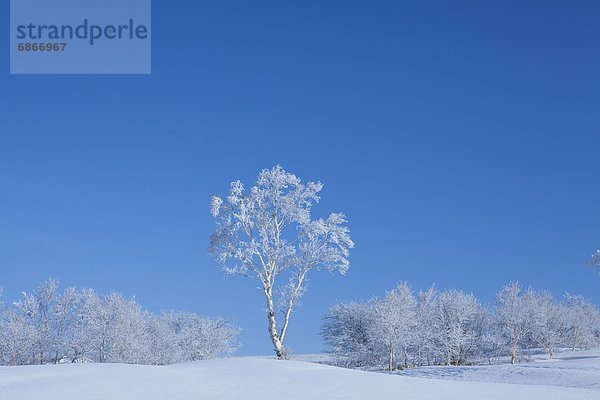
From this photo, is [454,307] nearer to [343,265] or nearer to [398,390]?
[343,265]

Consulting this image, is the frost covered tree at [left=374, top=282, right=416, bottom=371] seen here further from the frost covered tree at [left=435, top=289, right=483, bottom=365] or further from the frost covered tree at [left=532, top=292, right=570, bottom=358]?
the frost covered tree at [left=532, top=292, right=570, bottom=358]

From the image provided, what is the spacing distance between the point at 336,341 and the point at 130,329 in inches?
911

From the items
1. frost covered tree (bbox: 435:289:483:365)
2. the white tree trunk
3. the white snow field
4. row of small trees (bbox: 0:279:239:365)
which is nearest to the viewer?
the white snow field

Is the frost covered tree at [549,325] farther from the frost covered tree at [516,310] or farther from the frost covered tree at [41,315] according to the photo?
the frost covered tree at [41,315]

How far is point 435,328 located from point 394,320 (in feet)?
38.3

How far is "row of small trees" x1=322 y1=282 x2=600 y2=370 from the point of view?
5734cm

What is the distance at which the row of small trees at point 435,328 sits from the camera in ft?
188

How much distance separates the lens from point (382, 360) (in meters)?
61.3

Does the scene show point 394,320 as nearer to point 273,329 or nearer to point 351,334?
point 351,334

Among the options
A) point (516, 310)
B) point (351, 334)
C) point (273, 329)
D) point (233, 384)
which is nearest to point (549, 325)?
point (516, 310)

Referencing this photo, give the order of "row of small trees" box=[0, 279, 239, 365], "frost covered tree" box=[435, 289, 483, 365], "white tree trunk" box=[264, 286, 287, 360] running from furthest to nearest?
"frost covered tree" box=[435, 289, 483, 365] < "row of small trees" box=[0, 279, 239, 365] < "white tree trunk" box=[264, 286, 287, 360]

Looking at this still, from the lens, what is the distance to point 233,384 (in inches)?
822

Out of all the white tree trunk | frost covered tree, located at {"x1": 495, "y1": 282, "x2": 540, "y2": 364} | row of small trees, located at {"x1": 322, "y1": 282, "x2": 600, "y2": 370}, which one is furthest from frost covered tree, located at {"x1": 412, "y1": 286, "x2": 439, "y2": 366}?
the white tree trunk

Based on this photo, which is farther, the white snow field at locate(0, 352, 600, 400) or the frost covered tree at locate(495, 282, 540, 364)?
the frost covered tree at locate(495, 282, 540, 364)
